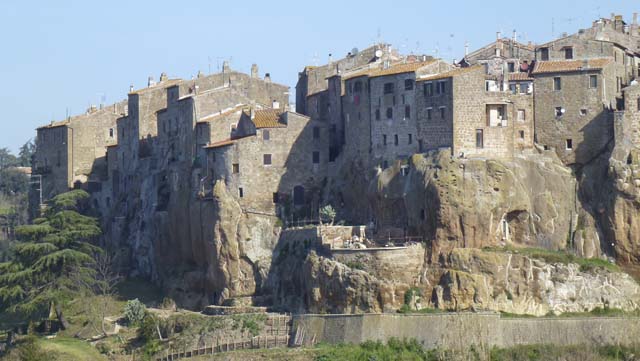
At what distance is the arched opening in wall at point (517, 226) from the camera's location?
97.2 m

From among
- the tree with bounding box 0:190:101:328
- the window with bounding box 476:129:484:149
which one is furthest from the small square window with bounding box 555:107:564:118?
the tree with bounding box 0:190:101:328

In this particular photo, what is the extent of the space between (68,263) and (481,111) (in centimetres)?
2976

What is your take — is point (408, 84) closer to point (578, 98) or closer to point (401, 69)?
point (401, 69)

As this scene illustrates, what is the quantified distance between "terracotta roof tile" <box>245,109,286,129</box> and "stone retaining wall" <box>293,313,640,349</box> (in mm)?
18026

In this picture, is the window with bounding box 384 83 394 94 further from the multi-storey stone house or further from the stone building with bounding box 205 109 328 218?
the multi-storey stone house

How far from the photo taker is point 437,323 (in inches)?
3625

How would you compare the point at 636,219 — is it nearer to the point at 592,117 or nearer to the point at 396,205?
the point at 592,117

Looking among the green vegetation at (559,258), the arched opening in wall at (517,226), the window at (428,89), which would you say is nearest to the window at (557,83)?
the window at (428,89)

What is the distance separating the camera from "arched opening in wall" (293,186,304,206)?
106 m

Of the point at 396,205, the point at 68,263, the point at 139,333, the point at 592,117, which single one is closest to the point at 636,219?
the point at 592,117

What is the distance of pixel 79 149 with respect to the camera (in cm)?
12781

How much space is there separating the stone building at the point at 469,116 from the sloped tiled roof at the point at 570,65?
2793mm

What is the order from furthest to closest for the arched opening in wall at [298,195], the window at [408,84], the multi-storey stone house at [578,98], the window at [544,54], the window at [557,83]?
the arched opening in wall at [298,195], the window at [544,54], the window at [408,84], the window at [557,83], the multi-storey stone house at [578,98]

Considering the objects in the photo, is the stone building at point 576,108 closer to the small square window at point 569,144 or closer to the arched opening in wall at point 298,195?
the small square window at point 569,144
